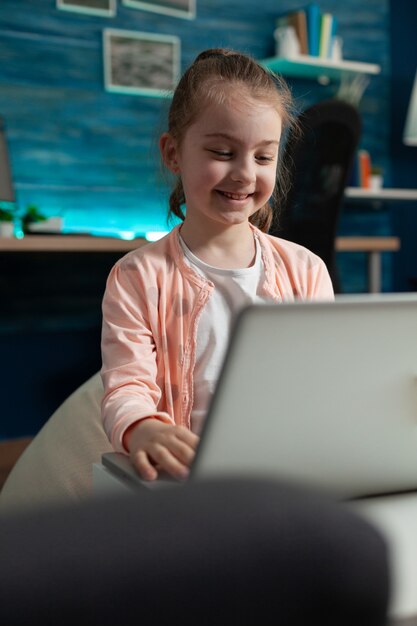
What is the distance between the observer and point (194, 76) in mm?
1114

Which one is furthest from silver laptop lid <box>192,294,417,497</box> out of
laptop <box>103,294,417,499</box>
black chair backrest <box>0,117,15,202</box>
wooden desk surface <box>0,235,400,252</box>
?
black chair backrest <box>0,117,15,202</box>

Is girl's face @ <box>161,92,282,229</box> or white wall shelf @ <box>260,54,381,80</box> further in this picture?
white wall shelf @ <box>260,54,381,80</box>

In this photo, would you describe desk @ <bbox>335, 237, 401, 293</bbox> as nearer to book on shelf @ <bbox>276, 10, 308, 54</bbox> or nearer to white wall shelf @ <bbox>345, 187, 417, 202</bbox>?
white wall shelf @ <bbox>345, 187, 417, 202</bbox>

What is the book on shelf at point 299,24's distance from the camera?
3.60 metres

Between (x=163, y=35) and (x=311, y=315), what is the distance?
10.00ft

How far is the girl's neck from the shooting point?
109 centimetres

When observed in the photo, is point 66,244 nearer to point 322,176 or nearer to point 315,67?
point 322,176

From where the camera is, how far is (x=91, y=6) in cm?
310

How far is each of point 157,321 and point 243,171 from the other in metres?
0.23

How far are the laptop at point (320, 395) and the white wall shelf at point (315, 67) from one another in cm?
311

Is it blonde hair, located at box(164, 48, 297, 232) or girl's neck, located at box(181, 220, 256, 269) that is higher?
blonde hair, located at box(164, 48, 297, 232)

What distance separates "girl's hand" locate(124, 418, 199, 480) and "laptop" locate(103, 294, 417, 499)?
93 mm

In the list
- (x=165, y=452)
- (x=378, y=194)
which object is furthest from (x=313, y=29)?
(x=165, y=452)

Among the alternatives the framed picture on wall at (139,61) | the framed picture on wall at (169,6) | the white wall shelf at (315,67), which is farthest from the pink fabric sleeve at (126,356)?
the white wall shelf at (315,67)
